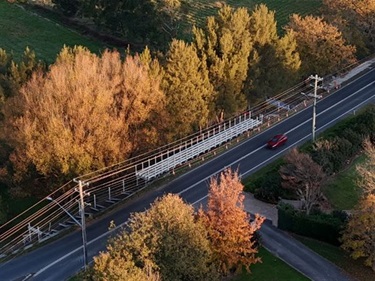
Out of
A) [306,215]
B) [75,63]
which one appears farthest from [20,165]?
[306,215]

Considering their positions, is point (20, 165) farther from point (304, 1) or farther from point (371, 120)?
point (304, 1)

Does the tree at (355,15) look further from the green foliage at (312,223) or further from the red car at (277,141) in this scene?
the green foliage at (312,223)

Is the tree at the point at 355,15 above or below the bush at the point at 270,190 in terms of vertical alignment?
above

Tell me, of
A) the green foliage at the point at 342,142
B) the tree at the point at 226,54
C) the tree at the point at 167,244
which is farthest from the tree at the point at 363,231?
the tree at the point at 226,54

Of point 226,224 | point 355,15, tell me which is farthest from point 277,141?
point 355,15

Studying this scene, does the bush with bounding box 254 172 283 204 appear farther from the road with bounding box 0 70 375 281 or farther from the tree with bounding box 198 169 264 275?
the tree with bounding box 198 169 264 275

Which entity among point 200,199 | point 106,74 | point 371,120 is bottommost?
point 200,199
